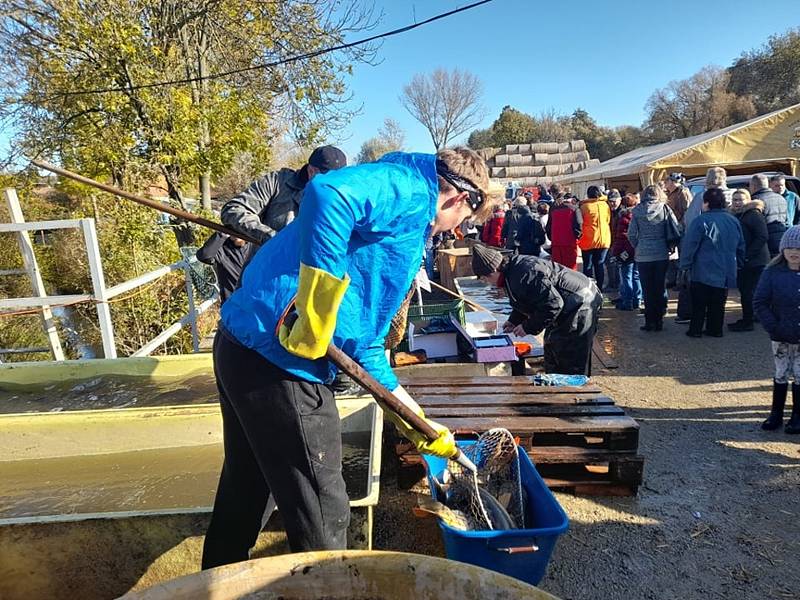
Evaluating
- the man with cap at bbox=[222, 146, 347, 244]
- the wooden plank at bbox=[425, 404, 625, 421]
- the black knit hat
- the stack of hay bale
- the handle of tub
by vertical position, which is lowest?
the wooden plank at bbox=[425, 404, 625, 421]

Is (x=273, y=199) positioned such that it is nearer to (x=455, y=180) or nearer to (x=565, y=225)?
(x=455, y=180)

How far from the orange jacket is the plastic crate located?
4.49 meters

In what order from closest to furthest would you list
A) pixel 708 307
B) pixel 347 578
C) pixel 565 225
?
pixel 347 578 → pixel 708 307 → pixel 565 225

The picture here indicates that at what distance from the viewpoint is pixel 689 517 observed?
3051 millimetres

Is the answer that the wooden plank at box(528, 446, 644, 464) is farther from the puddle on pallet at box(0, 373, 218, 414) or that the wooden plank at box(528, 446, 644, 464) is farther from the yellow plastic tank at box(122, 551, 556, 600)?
the puddle on pallet at box(0, 373, 218, 414)

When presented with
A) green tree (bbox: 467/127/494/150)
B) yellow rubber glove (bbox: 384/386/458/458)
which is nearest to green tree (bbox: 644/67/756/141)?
green tree (bbox: 467/127/494/150)

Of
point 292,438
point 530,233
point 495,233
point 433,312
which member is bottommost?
point 433,312

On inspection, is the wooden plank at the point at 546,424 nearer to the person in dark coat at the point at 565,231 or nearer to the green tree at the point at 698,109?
the person in dark coat at the point at 565,231

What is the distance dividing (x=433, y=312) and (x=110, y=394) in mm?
3112

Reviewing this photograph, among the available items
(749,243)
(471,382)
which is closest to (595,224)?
(749,243)

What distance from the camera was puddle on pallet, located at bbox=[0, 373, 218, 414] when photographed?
13.0 ft

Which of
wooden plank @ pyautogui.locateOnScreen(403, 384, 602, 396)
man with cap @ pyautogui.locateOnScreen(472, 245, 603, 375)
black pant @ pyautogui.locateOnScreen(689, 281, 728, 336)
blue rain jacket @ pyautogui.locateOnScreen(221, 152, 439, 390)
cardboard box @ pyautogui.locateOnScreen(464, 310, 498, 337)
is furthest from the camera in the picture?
black pant @ pyautogui.locateOnScreen(689, 281, 728, 336)

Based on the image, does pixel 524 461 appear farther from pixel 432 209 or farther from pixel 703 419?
pixel 703 419

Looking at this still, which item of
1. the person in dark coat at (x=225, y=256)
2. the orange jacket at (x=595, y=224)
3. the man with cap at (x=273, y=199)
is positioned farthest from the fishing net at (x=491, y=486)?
the orange jacket at (x=595, y=224)
